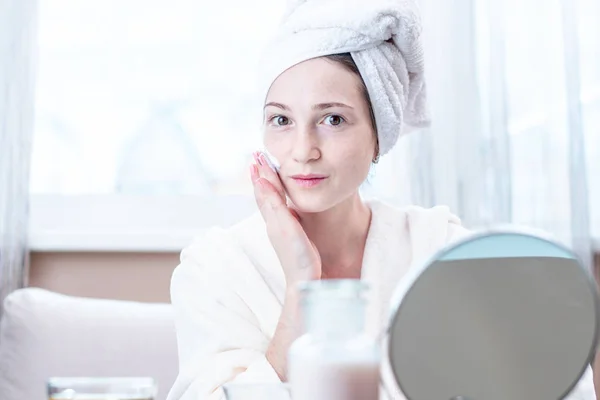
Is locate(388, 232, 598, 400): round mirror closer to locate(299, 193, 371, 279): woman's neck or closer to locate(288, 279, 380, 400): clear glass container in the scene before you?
locate(288, 279, 380, 400): clear glass container

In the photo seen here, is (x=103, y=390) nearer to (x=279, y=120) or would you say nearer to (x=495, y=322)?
(x=495, y=322)

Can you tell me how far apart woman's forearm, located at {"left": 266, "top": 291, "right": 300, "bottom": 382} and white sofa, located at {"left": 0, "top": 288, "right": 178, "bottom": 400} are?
0.68m

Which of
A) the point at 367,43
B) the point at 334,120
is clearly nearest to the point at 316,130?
the point at 334,120

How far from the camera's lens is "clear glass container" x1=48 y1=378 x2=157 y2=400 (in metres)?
0.71

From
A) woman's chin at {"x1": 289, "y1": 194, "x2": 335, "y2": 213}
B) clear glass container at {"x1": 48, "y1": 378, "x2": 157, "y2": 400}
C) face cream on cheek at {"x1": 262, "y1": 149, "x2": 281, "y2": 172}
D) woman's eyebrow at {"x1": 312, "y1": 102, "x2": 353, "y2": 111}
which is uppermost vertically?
woman's eyebrow at {"x1": 312, "y1": 102, "x2": 353, "y2": 111}

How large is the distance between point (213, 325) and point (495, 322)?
2.59 feet

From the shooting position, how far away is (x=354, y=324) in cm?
69

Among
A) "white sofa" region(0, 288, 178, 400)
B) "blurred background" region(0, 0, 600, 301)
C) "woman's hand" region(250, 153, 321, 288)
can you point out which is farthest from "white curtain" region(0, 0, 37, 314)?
"woman's hand" region(250, 153, 321, 288)

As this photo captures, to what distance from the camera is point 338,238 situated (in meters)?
1.70

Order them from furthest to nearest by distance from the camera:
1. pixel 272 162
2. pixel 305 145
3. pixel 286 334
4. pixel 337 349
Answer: pixel 272 162 < pixel 305 145 < pixel 286 334 < pixel 337 349

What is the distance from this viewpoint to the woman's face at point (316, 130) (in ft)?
4.84

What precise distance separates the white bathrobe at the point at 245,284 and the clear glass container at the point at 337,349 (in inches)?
25.0

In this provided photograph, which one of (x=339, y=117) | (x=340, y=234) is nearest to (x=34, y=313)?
(x=340, y=234)

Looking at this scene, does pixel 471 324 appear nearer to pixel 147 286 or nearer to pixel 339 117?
pixel 339 117
